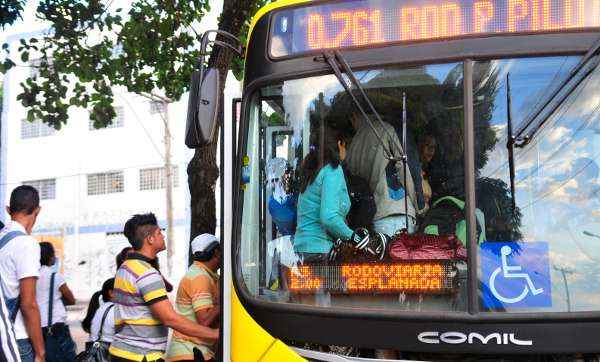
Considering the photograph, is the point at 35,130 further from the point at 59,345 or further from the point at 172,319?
the point at 172,319

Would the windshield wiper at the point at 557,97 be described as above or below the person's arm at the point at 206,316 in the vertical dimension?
above

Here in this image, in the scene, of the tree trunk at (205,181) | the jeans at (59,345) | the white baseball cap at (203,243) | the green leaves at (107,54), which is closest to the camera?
the white baseball cap at (203,243)

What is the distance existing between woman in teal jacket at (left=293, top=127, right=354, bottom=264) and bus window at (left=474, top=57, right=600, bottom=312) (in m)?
0.68

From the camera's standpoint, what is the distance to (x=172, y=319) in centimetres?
493

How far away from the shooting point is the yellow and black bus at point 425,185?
12.4 feet

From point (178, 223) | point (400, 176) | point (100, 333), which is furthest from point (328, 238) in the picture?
point (178, 223)

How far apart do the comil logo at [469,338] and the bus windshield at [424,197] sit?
0.12 metres

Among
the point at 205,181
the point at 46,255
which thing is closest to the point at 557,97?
the point at 46,255

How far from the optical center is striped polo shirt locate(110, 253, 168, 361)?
5.00m

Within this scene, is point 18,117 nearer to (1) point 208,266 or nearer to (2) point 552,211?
(1) point 208,266

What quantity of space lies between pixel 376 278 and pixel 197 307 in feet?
5.60

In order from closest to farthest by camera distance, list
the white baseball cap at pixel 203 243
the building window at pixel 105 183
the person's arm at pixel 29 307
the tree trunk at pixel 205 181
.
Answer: the person's arm at pixel 29 307, the white baseball cap at pixel 203 243, the tree trunk at pixel 205 181, the building window at pixel 105 183

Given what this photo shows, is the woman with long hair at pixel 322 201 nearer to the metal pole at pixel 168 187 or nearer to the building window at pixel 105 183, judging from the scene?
the metal pole at pixel 168 187

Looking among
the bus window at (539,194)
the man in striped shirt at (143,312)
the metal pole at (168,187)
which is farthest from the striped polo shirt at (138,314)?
the metal pole at (168,187)
